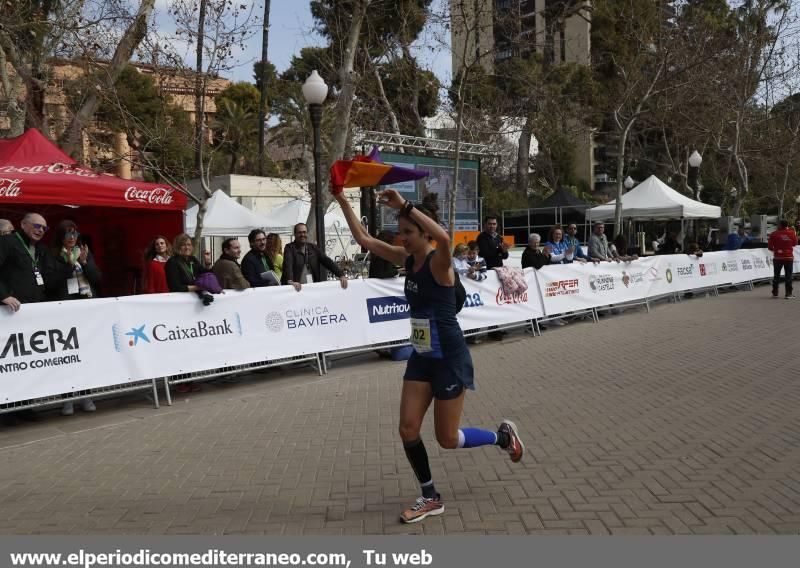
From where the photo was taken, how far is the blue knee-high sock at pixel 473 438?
4.30 m

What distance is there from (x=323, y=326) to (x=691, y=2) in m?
23.1

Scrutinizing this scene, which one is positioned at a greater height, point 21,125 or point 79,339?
point 21,125

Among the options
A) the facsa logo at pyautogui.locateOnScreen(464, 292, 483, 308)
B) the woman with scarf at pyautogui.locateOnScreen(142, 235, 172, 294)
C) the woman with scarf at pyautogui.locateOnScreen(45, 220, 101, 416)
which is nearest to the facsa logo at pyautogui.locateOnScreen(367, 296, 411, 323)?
the facsa logo at pyautogui.locateOnScreen(464, 292, 483, 308)

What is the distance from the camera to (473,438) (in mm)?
4363

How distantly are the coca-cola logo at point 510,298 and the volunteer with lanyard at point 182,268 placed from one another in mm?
4977

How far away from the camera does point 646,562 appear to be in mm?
3533

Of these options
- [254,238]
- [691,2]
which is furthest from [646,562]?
[691,2]

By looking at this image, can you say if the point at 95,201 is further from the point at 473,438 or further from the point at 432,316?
the point at 473,438

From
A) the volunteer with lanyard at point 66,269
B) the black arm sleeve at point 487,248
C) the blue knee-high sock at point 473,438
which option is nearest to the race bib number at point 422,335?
the blue knee-high sock at point 473,438

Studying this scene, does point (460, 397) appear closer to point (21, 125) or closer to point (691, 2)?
point (21, 125)

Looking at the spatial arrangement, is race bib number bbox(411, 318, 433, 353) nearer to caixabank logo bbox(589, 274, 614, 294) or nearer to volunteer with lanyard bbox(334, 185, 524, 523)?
volunteer with lanyard bbox(334, 185, 524, 523)

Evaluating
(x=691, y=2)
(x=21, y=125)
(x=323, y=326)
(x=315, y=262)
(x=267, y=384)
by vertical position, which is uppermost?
(x=691, y=2)

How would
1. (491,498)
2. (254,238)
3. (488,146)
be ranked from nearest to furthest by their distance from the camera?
(491,498) → (254,238) → (488,146)

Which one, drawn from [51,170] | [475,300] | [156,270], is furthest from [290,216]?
[156,270]
